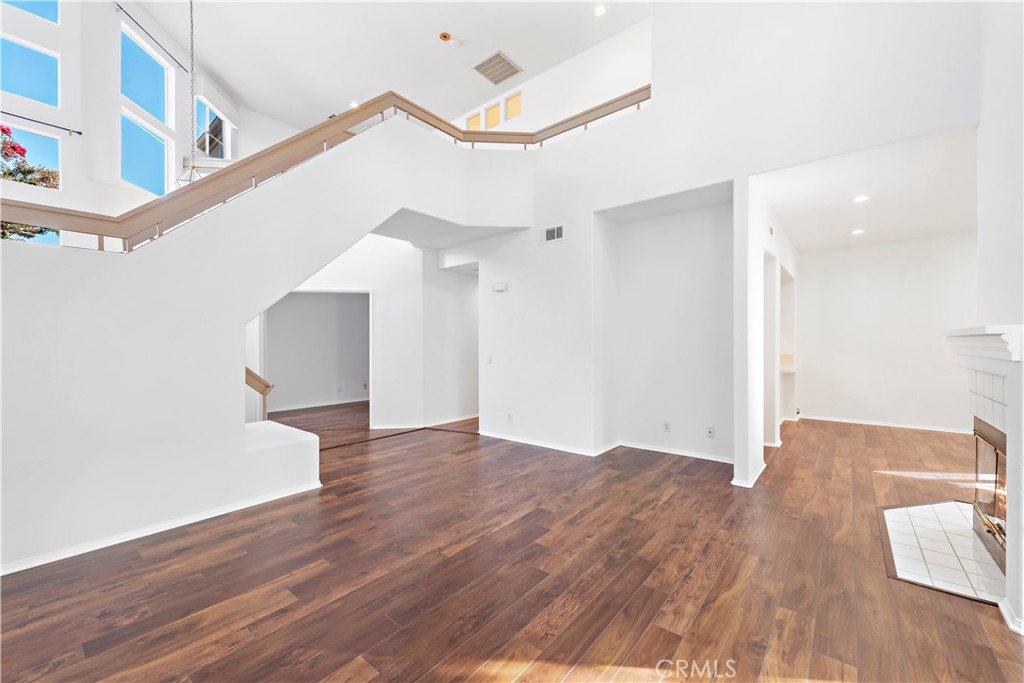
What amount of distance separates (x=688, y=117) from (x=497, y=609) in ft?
14.6

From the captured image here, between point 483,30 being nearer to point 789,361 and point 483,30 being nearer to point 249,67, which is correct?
point 249,67

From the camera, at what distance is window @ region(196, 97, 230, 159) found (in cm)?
732

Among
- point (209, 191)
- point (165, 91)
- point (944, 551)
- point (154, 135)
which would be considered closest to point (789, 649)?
point (944, 551)

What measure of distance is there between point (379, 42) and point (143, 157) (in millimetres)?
4041

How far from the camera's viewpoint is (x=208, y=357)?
3074mm

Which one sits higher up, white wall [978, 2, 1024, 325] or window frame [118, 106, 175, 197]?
window frame [118, 106, 175, 197]

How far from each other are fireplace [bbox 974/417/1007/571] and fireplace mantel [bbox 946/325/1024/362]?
444 mm

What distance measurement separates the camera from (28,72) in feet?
15.7

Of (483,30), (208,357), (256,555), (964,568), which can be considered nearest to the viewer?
(964,568)

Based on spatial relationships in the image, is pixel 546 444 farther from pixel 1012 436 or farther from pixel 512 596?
pixel 1012 436

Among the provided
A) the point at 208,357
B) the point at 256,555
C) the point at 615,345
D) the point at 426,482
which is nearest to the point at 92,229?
the point at 208,357

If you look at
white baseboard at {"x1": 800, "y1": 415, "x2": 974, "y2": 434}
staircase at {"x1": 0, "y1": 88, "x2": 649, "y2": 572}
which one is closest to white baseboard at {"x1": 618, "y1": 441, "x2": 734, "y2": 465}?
white baseboard at {"x1": 800, "y1": 415, "x2": 974, "y2": 434}

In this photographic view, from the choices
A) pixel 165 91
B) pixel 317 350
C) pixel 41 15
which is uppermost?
pixel 165 91

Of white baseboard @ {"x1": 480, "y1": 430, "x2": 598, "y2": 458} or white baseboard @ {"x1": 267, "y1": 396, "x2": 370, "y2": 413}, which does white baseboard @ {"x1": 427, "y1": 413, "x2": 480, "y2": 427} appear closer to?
white baseboard @ {"x1": 480, "y1": 430, "x2": 598, "y2": 458}
